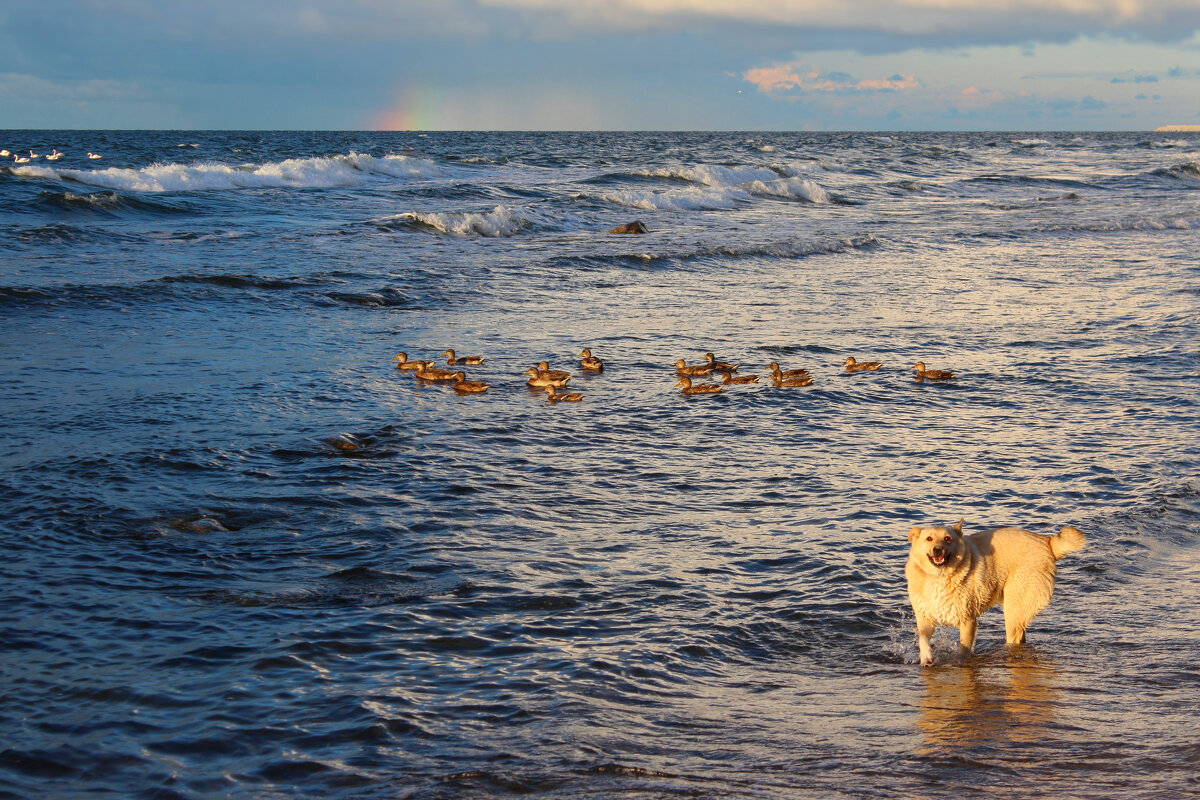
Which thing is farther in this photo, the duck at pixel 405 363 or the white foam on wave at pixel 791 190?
the white foam on wave at pixel 791 190

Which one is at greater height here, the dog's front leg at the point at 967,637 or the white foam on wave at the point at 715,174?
the white foam on wave at the point at 715,174

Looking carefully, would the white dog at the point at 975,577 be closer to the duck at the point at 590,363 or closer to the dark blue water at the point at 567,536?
the dark blue water at the point at 567,536

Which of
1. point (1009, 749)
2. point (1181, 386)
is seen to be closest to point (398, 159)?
point (1181, 386)

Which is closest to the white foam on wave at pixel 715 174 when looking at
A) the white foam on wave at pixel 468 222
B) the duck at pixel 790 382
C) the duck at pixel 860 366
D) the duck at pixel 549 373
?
the white foam on wave at pixel 468 222

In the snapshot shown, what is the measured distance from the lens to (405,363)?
12945mm

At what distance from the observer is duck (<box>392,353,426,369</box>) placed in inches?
497

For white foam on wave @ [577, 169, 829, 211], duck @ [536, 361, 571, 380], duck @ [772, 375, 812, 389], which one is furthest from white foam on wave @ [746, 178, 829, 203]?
duck @ [536, 361, 571, 380]

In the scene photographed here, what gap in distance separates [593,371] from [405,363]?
2327 mm

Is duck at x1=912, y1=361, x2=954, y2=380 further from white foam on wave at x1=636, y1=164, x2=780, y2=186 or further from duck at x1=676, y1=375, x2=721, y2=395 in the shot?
white foam on wave at x1=636, y1=164, x2=780, y2=186

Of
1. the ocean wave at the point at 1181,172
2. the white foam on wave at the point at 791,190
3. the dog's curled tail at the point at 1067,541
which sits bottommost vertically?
the dog's curled tail at the point at 1067,541

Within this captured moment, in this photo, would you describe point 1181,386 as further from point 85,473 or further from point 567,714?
point 85,473

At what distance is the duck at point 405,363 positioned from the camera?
12633 mm

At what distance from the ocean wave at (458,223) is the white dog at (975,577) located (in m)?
22.6

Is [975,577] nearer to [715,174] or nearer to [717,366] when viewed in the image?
A: [717,366]
